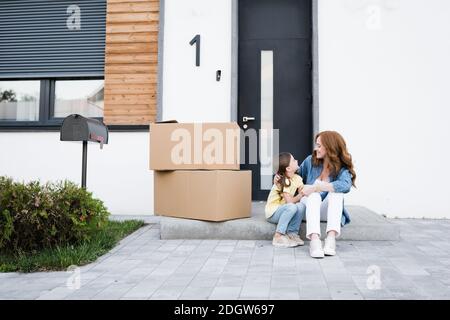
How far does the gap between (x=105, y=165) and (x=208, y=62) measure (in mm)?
2088

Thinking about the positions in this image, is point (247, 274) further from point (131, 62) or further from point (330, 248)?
point (131, 62)

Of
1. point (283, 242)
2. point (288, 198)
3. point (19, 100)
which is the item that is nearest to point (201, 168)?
point (288, 198)

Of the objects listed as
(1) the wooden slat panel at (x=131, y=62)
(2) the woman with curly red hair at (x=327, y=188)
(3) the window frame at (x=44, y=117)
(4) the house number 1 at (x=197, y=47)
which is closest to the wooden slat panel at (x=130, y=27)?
(1) the wooden slat panel at (x=131, y=62)

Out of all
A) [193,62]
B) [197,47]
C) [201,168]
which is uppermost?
[197,47]

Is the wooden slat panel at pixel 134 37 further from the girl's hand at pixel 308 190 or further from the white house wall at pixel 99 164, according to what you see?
the girl's hand at pixel 308 190

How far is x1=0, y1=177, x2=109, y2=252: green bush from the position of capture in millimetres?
3432

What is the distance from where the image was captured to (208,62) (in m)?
5.98

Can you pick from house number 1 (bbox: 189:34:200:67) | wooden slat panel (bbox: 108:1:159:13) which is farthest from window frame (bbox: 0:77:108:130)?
house number 1 (bbox: 189:34:200:67)

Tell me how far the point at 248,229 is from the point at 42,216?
192cm

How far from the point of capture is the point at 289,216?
153 inches

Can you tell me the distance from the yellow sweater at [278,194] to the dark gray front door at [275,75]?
1962 mm
